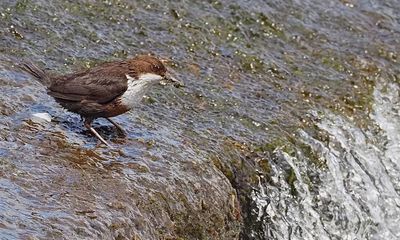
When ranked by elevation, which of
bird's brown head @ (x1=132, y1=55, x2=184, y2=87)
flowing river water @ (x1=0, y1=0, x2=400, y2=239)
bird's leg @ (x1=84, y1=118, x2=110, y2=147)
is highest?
bird's brown head @ (x1=132, y1=55, x2=184, y2=87)

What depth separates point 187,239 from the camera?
245 inches

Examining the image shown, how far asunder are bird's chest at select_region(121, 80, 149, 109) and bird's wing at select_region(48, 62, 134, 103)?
0.10 ft

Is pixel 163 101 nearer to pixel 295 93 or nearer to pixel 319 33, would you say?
pixel 295 93

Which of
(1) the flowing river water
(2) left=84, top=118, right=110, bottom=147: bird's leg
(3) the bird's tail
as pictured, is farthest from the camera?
(3) the bird's tail

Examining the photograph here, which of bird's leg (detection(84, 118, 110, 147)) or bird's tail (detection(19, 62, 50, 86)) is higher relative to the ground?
bird's tail (detection(19, 62, 50, 86))

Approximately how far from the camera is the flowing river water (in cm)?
586

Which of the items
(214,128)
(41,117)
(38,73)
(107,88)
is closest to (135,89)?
(107,88)

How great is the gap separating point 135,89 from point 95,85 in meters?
0.30

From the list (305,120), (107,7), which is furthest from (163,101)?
(107,7)

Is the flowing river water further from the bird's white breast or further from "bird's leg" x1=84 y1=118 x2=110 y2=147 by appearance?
the bird's white breast

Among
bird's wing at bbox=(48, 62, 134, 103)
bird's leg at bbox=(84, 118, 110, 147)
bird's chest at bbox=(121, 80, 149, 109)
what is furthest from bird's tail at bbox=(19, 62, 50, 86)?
bird's chest at bbox=(121, 80, 149, 109)

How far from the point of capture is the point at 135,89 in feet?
22.1

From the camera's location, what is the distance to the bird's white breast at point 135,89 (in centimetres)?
670

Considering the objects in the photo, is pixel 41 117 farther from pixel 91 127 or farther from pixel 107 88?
pixel 107 88
